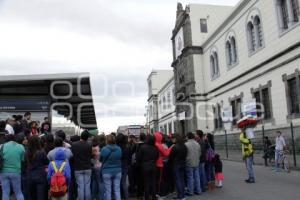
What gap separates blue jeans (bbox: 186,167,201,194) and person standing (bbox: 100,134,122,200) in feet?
8.57

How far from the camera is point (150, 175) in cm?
880

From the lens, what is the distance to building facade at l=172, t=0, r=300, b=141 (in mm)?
22703

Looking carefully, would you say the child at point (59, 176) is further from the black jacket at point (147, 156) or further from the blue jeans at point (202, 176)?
the blue jeans at point (202, 176)

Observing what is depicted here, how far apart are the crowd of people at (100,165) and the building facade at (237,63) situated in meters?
13.7

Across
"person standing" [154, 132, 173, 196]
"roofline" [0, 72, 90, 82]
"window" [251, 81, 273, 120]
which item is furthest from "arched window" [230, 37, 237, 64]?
"person standing" [154, 132, 173, 196]

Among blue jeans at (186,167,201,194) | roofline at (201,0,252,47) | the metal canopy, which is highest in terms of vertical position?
roofline at (201,0,252,47)

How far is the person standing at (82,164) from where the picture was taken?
26.1 feet

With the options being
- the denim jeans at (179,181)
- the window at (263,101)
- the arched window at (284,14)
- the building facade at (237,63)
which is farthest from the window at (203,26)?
the denim jeans at (179,181)

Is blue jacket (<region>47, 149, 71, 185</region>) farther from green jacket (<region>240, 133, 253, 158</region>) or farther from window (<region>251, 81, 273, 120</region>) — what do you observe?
window (<region>251, 81, 273, 120</region>)

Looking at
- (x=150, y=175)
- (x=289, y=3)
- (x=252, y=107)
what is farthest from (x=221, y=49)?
(x=150, y=175)

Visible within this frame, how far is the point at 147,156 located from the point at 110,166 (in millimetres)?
1020

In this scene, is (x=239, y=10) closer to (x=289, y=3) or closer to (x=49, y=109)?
(x=289, y=3)

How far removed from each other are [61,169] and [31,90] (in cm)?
812

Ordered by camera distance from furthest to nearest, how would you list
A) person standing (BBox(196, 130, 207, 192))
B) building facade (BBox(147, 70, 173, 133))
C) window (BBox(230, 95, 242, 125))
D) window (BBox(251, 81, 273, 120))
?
1. building facade (BBox(147, 70, 173, 133))
2. window (BBox(230, 95, 242, 125))
3. window (BBox(251, 81, 273, 120))
4. person standing (BBox(196, 130, 207, 192))
